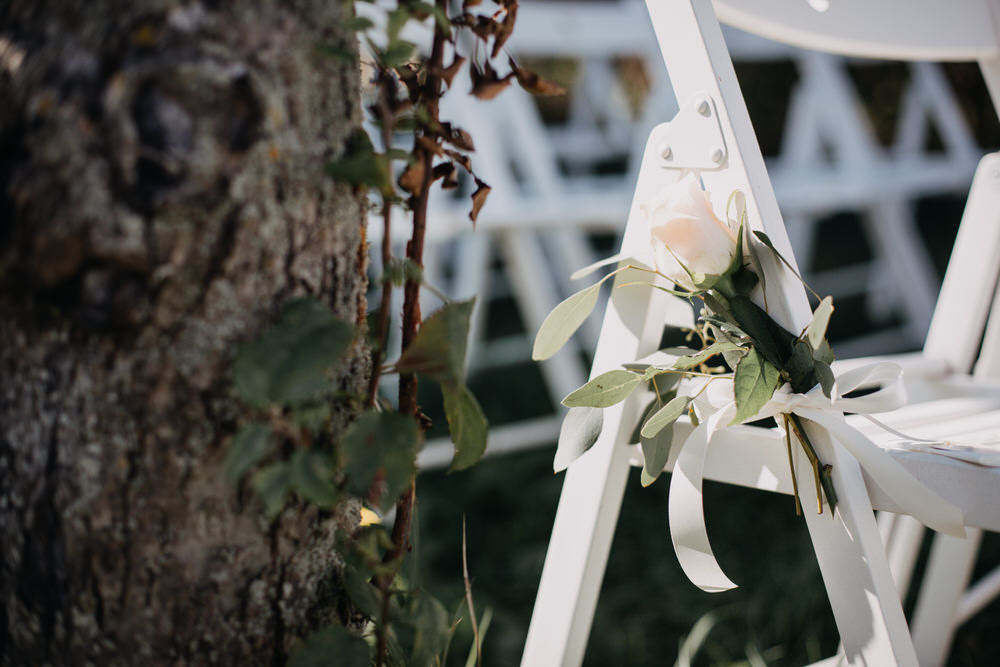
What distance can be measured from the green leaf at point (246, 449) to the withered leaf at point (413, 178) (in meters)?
0.16

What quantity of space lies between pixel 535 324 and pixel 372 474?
146cm

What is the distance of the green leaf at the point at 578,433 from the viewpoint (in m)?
0.59

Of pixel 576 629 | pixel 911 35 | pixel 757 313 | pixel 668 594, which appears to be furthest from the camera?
pixel 668 594

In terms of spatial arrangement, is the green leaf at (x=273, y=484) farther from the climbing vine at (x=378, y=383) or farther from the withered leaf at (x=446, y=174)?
the withered leaf at (x=446, y=174)

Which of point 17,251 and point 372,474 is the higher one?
point 17,251

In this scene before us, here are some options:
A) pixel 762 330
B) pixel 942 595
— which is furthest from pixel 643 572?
pixel 762 330

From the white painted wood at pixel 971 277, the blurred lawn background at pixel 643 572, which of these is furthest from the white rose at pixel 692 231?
the blurred lawn background at pixel 643 572

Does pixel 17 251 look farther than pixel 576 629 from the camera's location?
No

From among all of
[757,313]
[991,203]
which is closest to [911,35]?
[991,203]

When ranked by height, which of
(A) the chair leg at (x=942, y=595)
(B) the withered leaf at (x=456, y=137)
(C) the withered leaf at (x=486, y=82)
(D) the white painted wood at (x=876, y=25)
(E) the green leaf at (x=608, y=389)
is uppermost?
(D) the white painted wood at (x=876, y=25)

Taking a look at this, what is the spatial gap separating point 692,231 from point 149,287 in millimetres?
333

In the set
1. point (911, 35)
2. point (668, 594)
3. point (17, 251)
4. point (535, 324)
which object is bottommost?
point (668, 594)

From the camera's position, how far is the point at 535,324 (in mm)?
1833

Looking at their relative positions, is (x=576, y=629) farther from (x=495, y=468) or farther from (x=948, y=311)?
(x=495, y=468)
